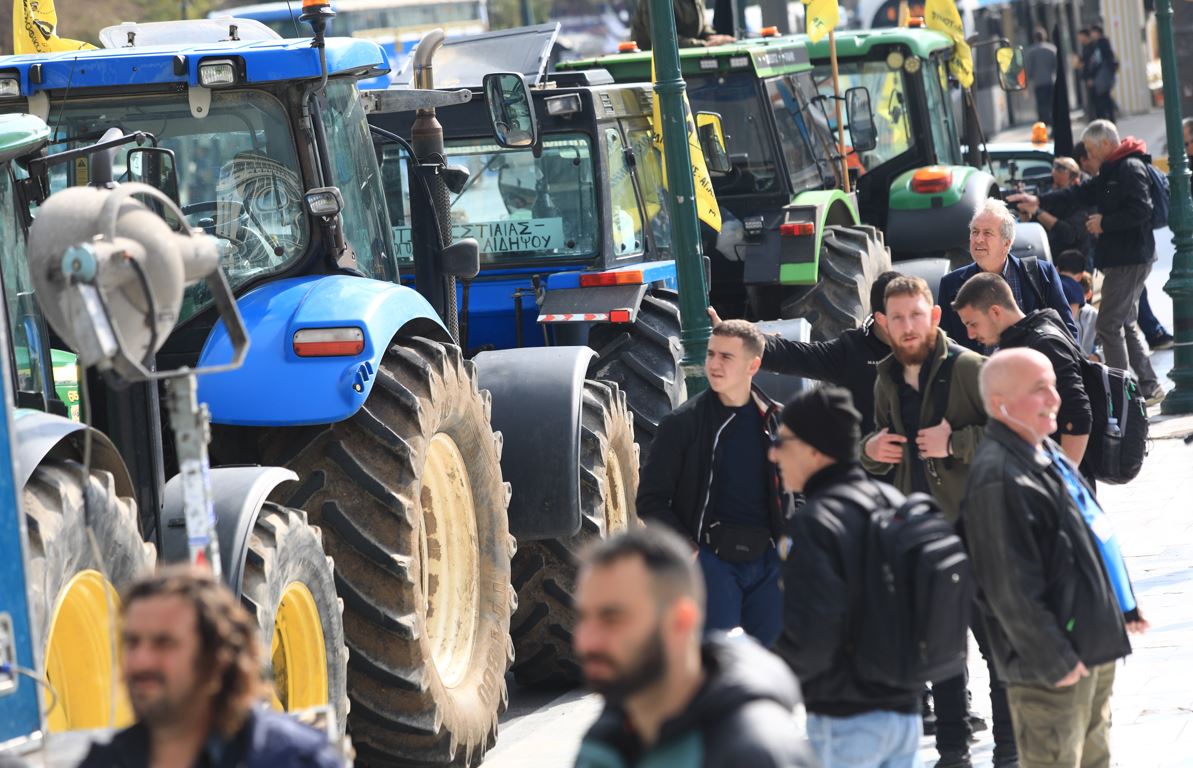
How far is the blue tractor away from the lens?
616 cm

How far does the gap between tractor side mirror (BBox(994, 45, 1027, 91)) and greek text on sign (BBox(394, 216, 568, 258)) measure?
20.7ft

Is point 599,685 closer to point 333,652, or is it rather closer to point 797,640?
point 797,640

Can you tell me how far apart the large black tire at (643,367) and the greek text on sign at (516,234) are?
0.60 meters

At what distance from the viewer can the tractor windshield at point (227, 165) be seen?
6.40 m

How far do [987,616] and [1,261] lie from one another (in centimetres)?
299

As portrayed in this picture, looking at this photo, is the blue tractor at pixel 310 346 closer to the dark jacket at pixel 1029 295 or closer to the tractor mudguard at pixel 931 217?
the dark jacket at pixel 1029 295

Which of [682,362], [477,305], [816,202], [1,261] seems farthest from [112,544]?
[816,202]

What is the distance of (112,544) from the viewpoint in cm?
500

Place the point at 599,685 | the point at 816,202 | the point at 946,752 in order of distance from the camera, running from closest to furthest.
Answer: the point at 599,685 < the point at 946,752 < the point at 816,202

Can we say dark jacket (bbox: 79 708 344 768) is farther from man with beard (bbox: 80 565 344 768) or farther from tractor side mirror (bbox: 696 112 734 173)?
tractor side mirror (bbox: 696 112 734 173)

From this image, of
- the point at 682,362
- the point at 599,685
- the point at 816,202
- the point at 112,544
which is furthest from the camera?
the point at 816,202

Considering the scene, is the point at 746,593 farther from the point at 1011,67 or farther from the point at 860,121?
the point at 1011,67

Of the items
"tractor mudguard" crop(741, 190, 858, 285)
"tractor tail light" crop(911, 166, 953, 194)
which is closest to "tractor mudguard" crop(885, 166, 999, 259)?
"tractor tail light" crop(911, 166, 953, 194)

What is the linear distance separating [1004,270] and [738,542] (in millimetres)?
2325
